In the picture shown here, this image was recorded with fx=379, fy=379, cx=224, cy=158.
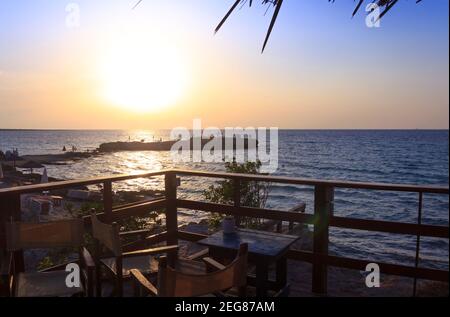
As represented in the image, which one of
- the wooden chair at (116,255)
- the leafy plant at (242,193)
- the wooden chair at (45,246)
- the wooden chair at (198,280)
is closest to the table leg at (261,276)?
the wooden chair at (198,280)

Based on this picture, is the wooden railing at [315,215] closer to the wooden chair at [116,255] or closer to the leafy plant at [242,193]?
the wooden chair at [116,255]

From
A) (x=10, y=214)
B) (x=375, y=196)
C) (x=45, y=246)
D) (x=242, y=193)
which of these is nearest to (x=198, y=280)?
(x=45, y=246)

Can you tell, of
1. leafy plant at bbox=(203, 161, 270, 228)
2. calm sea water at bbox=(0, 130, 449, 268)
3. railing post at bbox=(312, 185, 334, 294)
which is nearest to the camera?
railing post at bbox=(312, 185, 334, 294)

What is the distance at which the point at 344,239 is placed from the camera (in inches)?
Answer: 450

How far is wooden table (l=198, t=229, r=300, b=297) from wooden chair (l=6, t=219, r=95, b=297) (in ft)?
2.83

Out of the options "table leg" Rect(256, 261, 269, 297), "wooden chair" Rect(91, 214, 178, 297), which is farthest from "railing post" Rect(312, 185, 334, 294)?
"wooden chair" Rect(91, 214, 178, 297)

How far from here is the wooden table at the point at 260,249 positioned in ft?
8.45

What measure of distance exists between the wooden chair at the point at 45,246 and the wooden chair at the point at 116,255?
0.35 ft

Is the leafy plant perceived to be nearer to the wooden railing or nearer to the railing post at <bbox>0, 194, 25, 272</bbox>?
the wooden railing

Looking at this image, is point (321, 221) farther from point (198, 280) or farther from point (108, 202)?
point (108, 202)

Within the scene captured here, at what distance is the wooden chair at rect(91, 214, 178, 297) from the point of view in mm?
2338

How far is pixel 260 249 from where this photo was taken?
2646mm
